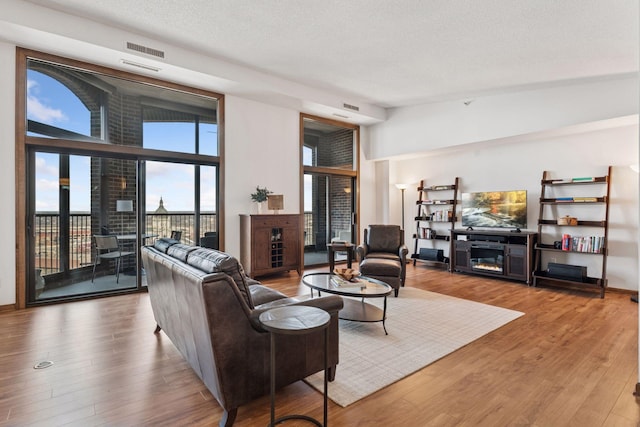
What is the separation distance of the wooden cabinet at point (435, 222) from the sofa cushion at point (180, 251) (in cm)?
540

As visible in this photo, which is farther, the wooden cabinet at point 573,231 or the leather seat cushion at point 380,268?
the wooden cabinet at point 573,231

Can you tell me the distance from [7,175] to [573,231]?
814 cm

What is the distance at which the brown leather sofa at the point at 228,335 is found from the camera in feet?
5.88

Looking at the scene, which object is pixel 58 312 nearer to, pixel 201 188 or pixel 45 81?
pixel 201 188

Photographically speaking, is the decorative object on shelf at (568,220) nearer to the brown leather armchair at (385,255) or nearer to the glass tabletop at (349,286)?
the brown leather armchair at (385,255)

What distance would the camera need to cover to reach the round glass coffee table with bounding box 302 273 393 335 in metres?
3.29

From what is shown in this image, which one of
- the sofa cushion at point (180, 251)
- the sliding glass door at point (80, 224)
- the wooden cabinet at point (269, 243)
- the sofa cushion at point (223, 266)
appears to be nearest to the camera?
the sofa cushion at point (223, 266)

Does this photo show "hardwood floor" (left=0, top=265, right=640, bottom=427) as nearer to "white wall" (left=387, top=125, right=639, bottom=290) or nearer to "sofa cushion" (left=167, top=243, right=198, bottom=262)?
"sofa cushion" (left=167, top=243, right=198, bottom=262)

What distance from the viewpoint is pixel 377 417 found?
6.48 ft

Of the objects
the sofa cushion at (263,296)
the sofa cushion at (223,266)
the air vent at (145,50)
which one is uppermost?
the air vent at (145,50)

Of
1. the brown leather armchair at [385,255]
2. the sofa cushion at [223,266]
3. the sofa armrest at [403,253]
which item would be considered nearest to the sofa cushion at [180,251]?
the sofa cushion at [223,266]

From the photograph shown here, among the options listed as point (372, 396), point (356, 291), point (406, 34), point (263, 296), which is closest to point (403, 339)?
point (356, 291)

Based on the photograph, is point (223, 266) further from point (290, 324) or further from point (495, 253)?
point (495, 253)

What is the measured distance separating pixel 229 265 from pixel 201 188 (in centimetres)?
392
